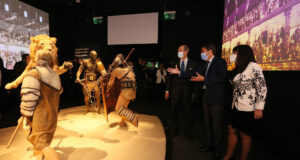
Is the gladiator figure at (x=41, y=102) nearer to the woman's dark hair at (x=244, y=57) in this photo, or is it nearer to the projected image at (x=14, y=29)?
the woman's dark hair at (x=244, y=57)

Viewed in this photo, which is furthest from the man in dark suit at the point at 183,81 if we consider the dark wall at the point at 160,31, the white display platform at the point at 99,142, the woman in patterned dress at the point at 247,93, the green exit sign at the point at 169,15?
the green exit sign at the point at 169,15

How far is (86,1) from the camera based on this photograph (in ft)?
23.6

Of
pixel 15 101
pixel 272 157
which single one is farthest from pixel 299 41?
pixel 15 101

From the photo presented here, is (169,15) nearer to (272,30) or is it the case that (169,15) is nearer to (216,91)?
(272,30)

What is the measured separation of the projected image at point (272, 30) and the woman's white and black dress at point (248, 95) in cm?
80

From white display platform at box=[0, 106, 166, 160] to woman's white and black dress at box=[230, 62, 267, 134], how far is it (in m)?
1.15

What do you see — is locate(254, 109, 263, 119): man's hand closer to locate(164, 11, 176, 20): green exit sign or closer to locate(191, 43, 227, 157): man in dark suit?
locate(191, 43, 227, 157): man in dark suit

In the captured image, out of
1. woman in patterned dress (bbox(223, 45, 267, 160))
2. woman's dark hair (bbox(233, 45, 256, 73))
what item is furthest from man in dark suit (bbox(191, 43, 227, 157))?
woman's dark hair (bbox(233, 45, 256, 73))

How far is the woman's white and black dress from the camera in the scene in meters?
1.74

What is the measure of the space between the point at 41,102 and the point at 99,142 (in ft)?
4.59

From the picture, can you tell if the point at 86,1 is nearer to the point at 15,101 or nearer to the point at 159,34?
the point at 159,34

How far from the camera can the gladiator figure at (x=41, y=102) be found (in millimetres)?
1457

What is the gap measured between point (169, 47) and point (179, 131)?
4483 millimetres

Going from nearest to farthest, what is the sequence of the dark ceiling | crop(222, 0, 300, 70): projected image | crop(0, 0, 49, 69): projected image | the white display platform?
crop(222, 0, 300, 70): projected image
the white display platform
crop(0, 0, 49, 69): projected image
the dark ceiling
